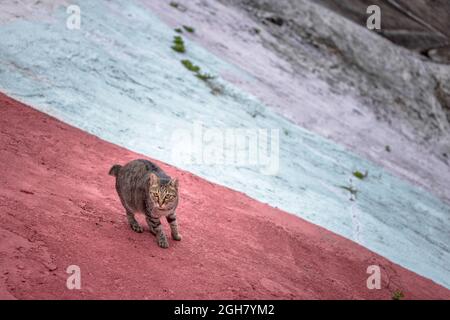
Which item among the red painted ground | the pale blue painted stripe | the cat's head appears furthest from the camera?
the pale blue painted stripe

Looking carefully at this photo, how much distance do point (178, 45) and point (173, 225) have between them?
12796 mm

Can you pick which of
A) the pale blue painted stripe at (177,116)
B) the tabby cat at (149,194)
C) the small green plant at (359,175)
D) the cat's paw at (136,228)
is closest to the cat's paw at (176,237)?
the tabby cat at (149,194)

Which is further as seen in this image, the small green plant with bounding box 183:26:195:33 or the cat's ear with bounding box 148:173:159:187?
the small green plant with bounding box 183:26:195:33

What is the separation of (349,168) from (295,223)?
731 cm

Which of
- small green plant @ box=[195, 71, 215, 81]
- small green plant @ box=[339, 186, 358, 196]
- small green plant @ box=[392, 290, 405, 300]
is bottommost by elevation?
small green plant @ box=[392, 290, 405, 300]

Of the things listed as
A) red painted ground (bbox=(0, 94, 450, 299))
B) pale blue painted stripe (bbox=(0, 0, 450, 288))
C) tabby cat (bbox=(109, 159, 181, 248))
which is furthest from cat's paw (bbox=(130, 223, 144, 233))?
pale blue painted stripe (bbox=(0, 0, 450, 288))

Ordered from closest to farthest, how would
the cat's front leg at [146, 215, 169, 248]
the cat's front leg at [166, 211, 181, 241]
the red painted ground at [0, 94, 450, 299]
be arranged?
the red painted ground at [0, 94, 450, 299] < the cat's front leg at [146, 215, 169, 248] < the cat's front leg at [166, 211, 181, 241]

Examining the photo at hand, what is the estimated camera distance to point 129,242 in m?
7.17

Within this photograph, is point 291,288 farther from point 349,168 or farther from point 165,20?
point 165,20

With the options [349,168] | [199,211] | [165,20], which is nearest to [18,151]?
[199,211]

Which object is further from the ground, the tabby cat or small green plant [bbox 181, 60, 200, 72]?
small green plant [bbox 181, 60, 200, 72]

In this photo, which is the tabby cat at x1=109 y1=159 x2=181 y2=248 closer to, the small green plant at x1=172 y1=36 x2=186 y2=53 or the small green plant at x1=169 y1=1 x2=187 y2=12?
the small green plant at x1=172 y1=36 x2=186 y2=53

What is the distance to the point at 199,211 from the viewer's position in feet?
30.8

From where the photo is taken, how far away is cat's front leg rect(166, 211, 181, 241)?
7.35 meters
